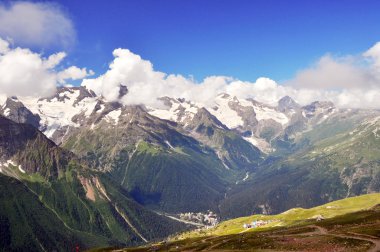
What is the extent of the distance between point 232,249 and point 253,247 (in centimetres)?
1023

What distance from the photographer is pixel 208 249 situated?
180 meters

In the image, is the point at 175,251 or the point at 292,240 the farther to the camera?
the point at 175,251

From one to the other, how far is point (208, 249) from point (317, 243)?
50981 mm

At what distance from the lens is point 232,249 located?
552 ft

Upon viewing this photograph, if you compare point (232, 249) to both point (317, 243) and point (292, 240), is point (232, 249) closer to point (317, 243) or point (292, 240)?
point (292, 240)

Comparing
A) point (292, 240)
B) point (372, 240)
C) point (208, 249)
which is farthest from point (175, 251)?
point (372, 240)

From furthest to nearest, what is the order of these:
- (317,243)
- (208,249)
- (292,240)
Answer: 1. (208,249)
2. (292,240)
3. (317,243)

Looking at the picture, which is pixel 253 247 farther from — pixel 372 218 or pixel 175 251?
pixel 372 218

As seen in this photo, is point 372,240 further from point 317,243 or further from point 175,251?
point 175,251

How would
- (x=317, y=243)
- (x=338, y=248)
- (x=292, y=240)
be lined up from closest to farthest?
(x=338, y=248)
(x=317, y=243)
(x=292, y=240)

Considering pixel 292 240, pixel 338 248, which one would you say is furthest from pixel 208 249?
pixel 338 248

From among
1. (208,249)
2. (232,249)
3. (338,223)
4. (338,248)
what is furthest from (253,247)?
(338,223)

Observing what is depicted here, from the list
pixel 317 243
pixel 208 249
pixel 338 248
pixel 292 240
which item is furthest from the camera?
pixel 208 249

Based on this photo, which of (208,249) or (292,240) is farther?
(208,249)
